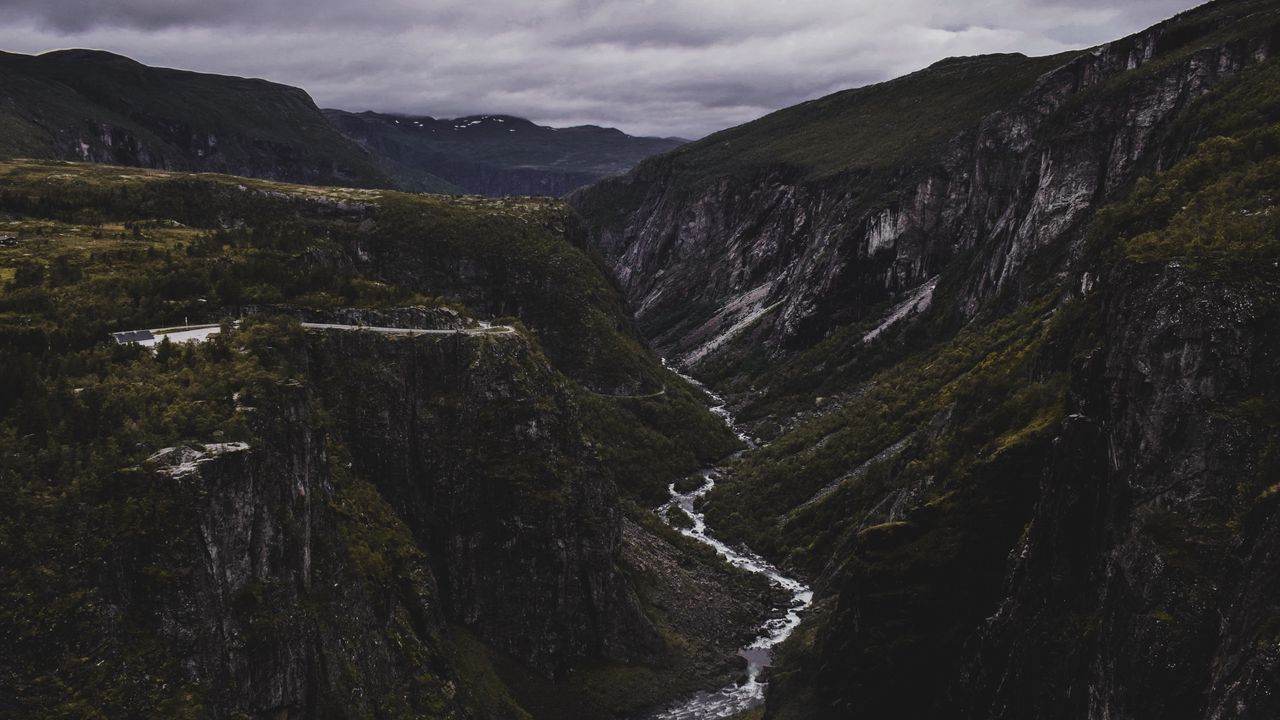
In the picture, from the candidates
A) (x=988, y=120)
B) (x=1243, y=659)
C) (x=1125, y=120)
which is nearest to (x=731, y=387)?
(x=988, y=120)

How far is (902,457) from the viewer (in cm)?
9388

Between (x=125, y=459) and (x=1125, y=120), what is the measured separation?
133m

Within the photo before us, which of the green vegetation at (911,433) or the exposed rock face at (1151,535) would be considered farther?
the green vegetation at (911,433)

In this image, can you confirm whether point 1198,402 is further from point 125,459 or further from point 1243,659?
point 125,459

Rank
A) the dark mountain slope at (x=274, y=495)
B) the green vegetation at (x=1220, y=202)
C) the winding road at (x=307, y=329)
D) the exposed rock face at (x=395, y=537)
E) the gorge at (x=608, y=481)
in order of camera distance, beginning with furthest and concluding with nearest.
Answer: the winding road at (x=307, y=329), the exposed rock face at (x=395, y=537), the green vegetation at (x=1220, y=202), the dark mountain slope at (x=274, y=495), the gorge at (x=608, y=481)

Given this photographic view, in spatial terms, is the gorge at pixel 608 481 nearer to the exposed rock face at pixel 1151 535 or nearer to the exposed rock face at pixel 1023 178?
the exposed rock face at pixel 1151 535

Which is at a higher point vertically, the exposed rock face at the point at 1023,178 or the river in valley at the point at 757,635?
the exposed rock face at the point at 1023,178

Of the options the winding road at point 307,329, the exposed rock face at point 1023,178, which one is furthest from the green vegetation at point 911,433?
the winding road at point 307,329

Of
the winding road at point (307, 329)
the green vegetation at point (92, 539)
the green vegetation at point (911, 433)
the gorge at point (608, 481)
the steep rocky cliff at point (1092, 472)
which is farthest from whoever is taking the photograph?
the green vegetation at point (911, 433)

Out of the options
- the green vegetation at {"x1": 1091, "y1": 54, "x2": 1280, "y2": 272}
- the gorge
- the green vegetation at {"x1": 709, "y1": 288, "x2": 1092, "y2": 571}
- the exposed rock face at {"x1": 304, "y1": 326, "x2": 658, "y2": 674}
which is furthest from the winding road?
the green vegetation at {"x1": 1091, "y1": 54, "x2": 1280, "y2": 272}

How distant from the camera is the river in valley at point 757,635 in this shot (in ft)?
254

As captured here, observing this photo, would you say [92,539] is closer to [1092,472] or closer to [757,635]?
[1092,472]

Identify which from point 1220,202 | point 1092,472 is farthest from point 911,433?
point 1092,472

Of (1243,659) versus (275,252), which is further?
(275,252)
